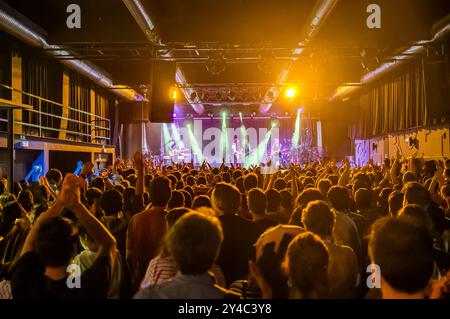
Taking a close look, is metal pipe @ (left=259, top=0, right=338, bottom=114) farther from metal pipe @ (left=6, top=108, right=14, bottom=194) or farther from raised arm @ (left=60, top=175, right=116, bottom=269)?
raised arm @ (left=60, top=175, right=116, bottom=269)

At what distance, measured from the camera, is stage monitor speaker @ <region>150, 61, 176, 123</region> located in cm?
1059

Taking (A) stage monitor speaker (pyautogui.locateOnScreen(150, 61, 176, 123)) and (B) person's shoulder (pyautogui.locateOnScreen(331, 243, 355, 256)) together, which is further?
(A) stage monitor speaker (pyautogui.locateOnScreen(150, 61, 176, 123))

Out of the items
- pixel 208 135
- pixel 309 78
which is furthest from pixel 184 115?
pixel 309 78

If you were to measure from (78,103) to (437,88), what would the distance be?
40.2 feet

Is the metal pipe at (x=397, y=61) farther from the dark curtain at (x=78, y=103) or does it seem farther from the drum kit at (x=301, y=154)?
the dark curtain at (x=78, y=103)

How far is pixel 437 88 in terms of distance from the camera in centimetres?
1334

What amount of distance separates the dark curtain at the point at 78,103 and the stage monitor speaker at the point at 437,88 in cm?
1127

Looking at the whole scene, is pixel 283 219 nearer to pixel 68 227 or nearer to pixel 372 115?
pixel 68 227

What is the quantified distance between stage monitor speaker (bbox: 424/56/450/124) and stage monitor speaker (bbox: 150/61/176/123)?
751cm

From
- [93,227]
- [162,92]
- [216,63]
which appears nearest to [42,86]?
[162,92]

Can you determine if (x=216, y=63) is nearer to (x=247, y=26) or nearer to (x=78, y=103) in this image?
(x=247, y=26)

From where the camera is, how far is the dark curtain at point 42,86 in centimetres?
1263

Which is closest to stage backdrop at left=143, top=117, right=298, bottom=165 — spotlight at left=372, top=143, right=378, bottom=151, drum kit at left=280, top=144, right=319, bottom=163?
drum kit at left=280, top=144, right=319, bottom=163
